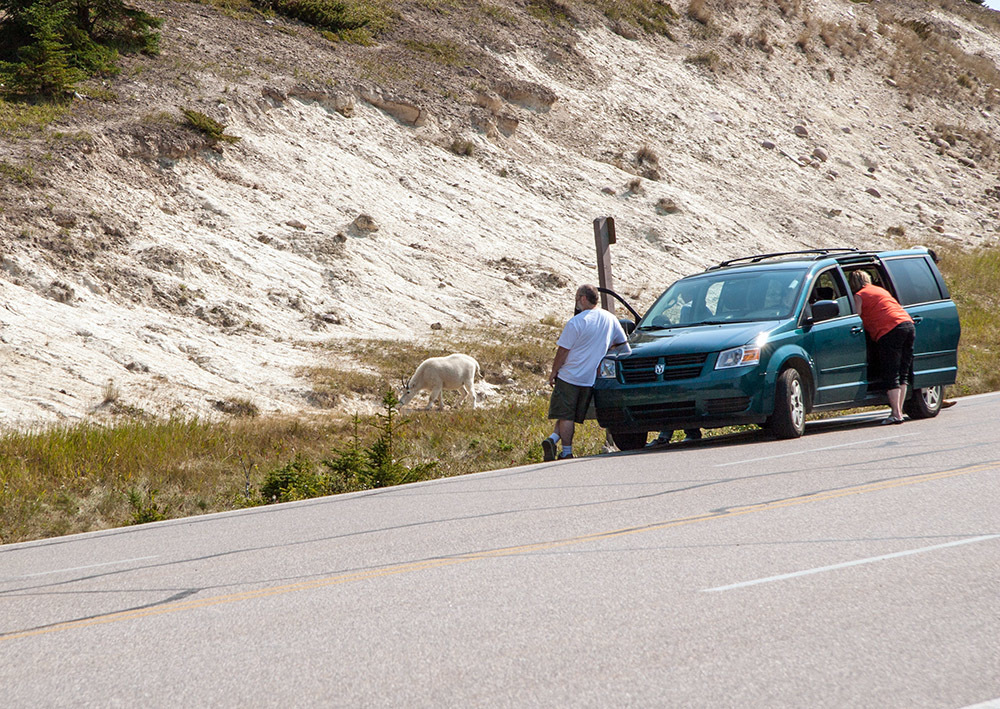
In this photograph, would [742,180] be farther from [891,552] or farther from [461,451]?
[891,552]

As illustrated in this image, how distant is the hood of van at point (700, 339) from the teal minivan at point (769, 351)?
13 millimetres

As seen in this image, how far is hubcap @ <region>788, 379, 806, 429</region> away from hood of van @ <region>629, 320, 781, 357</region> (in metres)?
0.72

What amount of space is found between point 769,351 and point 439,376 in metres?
10.2

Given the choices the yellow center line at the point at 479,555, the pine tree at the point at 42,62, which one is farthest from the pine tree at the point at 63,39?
the yellow center line at the point at 479,555

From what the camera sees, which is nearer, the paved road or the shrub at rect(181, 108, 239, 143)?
the paved road

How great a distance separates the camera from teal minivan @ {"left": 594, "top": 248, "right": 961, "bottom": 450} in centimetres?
1152

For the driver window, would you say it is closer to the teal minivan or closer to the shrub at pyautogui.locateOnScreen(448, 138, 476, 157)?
the teal minivan

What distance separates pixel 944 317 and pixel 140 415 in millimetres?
12565

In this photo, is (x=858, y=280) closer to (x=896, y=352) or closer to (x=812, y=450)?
(x=896, y=352)

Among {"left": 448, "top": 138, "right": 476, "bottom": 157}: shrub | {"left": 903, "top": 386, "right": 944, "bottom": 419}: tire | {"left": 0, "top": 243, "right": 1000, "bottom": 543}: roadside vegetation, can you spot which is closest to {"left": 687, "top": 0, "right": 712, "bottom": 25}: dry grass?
{"left": 448, "top": 138, "right": 476, "bottom": 157}: shrub

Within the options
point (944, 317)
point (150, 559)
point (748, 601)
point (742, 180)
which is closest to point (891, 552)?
point (748, 601)

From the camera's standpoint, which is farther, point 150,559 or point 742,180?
point 742,180

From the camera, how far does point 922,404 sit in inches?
540

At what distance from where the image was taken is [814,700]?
12.2 ft
